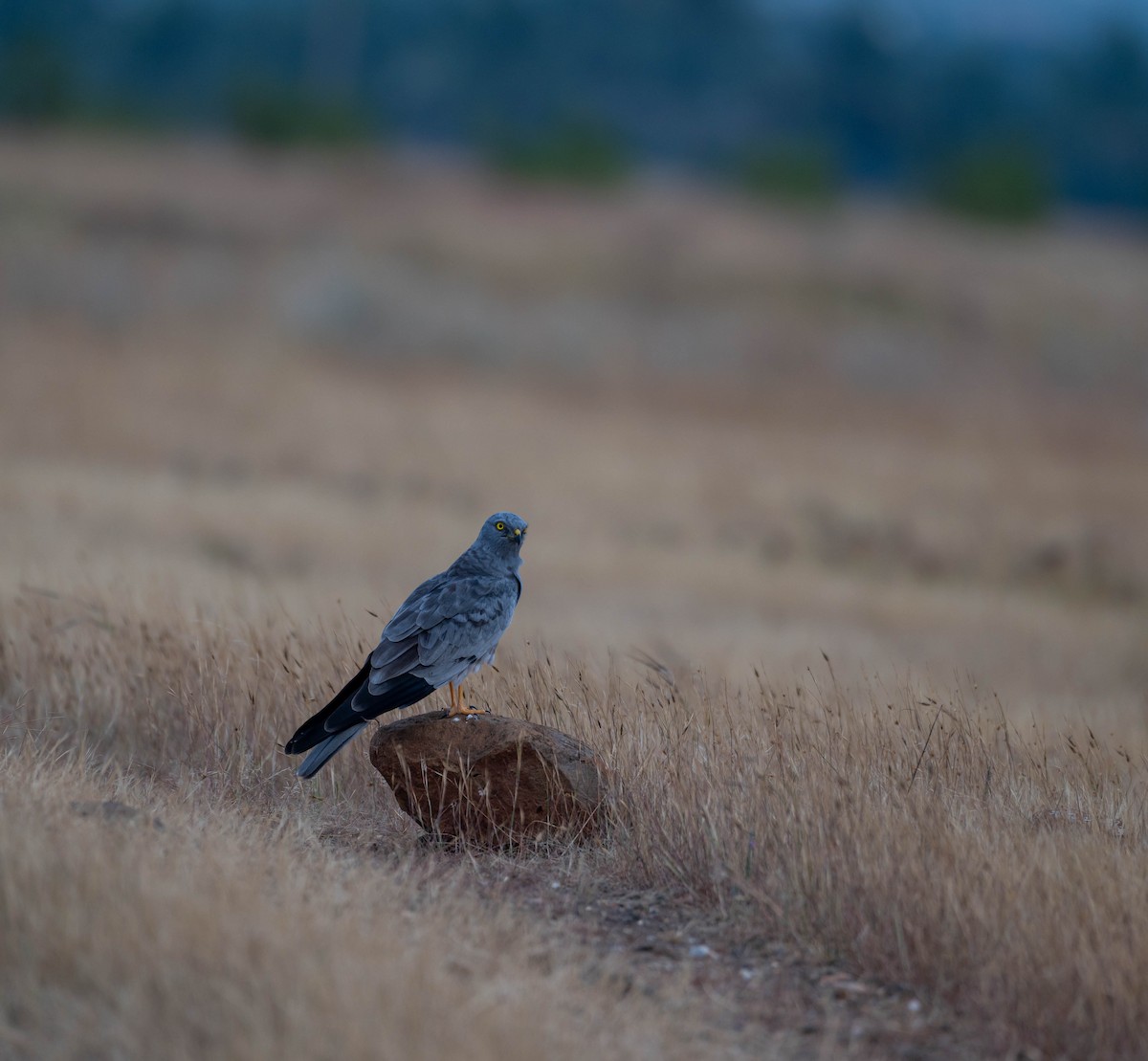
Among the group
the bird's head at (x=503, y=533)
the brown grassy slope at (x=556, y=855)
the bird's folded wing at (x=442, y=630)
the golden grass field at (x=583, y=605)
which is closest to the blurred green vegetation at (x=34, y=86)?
the golden grass field at (x=583, y=605)

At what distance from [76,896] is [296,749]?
1384mm

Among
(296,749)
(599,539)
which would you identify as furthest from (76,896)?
(599,539)

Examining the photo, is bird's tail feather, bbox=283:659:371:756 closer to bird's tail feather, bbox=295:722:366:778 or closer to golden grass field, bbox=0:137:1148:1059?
bird's tail feather, bbox=295:722:366:778

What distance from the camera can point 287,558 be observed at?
1527 cm

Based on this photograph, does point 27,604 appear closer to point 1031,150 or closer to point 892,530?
point 892,530

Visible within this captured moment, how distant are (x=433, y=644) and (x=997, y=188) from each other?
47202 mm

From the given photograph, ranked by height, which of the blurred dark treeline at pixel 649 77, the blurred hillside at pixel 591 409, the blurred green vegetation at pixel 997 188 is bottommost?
the blurred hillside at pixel 591 409

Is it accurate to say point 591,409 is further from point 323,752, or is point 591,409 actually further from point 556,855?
point 323,752

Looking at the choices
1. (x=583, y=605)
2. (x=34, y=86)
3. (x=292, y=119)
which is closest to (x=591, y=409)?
(x=583, y=605)

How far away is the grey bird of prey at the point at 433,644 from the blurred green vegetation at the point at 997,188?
147ft

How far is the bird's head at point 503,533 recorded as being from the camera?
6.21 metres

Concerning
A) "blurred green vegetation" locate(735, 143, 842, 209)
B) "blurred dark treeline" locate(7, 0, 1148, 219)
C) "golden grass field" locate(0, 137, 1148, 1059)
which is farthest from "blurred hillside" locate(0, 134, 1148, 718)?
"blurred dark treeline" locate(7, 0, 1148, 219)

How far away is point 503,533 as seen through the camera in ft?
20.4

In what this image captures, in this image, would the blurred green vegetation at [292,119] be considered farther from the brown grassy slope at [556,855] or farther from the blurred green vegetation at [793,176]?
the brown grassy slope at [556,855]
